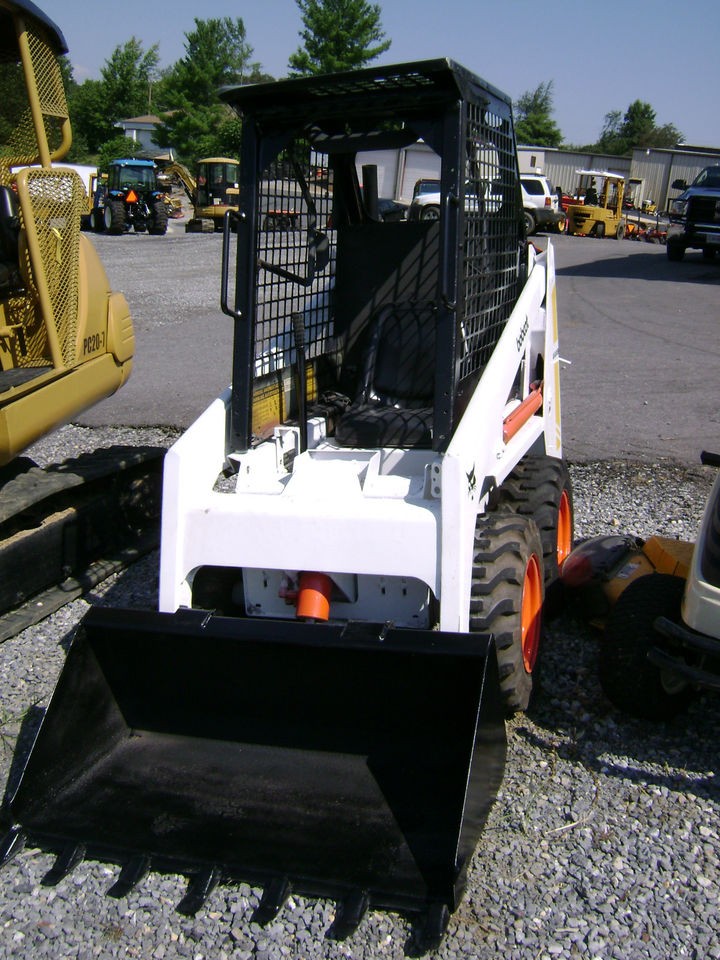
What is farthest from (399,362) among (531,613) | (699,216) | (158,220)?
(158,220)

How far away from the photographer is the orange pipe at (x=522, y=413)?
14.7 ft

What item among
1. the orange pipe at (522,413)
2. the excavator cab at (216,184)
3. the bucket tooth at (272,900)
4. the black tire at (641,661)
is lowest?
the excavator cab at (216,184)

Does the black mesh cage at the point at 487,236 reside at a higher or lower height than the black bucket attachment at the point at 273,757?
higher

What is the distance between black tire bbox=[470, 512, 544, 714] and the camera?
363cm

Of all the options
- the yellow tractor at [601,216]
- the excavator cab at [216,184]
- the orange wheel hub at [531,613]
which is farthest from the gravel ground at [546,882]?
the yellow tractor at [601,216]

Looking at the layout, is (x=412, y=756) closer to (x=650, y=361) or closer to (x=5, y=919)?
(x=5, y=919)

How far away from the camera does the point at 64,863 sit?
3137 millimetres

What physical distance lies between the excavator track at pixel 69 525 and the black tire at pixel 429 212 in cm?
218

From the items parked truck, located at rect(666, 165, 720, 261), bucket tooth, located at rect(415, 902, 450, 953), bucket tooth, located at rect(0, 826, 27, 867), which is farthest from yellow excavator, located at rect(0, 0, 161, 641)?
parked truck, located at rect(666, 165, 720, 261)

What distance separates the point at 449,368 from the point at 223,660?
1.38 metres

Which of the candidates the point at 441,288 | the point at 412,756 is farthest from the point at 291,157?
the point at 412,756

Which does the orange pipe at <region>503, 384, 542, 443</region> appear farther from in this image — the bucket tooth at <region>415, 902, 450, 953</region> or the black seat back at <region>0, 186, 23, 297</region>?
the black seat back at <region>0, 186, 23, 297</region>

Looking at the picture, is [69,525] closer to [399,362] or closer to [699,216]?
[399,362]

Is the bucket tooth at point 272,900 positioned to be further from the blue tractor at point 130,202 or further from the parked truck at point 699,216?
the blue tractor at point 130,202
